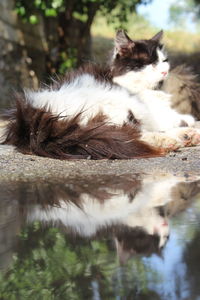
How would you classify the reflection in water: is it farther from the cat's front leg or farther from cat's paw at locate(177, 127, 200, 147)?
cat's paw at locate(177, 127, 200, 147)

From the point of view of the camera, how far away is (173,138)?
5312mm

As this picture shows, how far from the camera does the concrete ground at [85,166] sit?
13.8 ft

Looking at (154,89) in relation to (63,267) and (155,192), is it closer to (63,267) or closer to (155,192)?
(155,192)

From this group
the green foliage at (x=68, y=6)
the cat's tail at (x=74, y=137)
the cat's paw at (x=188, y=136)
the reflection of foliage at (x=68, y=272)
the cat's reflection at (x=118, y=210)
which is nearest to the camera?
the reflection of foliage at (x=68, y=272)

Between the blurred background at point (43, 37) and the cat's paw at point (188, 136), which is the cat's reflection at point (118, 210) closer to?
→ the cat's paw at point (188, 136)

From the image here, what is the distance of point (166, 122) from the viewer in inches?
242

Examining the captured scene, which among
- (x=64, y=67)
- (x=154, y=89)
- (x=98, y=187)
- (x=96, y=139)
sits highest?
(x=64, y=67)

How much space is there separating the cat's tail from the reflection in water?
1.07m

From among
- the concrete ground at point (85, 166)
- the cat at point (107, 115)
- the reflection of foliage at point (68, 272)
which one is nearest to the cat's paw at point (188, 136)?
the cat at point (107, 115)

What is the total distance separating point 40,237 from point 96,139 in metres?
2.45

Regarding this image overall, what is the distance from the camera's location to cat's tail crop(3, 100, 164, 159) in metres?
4.89

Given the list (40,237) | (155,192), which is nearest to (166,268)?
(40,237)

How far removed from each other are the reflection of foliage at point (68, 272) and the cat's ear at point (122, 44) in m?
4.19

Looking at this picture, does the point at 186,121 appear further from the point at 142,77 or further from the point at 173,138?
the point at 173,138
